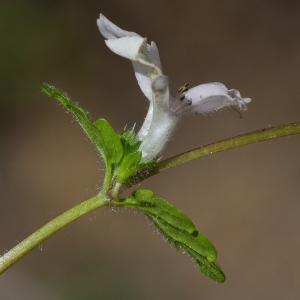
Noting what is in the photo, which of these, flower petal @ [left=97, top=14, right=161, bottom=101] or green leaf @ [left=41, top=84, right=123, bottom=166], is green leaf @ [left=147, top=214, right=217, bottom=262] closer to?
green leaf @ [left=41, top=84, right=123, bottom=166]

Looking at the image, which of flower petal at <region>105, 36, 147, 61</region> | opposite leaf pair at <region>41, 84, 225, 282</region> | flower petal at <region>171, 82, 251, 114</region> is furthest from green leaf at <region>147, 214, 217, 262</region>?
flower petal at <region>105, 36, 147, 61</region>

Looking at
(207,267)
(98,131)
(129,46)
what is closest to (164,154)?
(207,267)

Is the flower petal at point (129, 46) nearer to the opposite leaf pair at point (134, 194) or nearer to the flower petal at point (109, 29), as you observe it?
the flower petal at point (109, 29)

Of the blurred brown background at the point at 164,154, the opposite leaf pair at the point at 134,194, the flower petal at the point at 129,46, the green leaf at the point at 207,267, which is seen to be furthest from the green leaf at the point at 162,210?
the blurred brown background at the point at 164,154

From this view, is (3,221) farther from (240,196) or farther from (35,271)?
(240,196)

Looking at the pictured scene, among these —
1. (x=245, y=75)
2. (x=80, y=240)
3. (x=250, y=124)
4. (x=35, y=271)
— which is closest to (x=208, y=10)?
(x=245, y=75)

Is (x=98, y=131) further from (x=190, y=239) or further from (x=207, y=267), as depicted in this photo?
(x=207, y=267)
